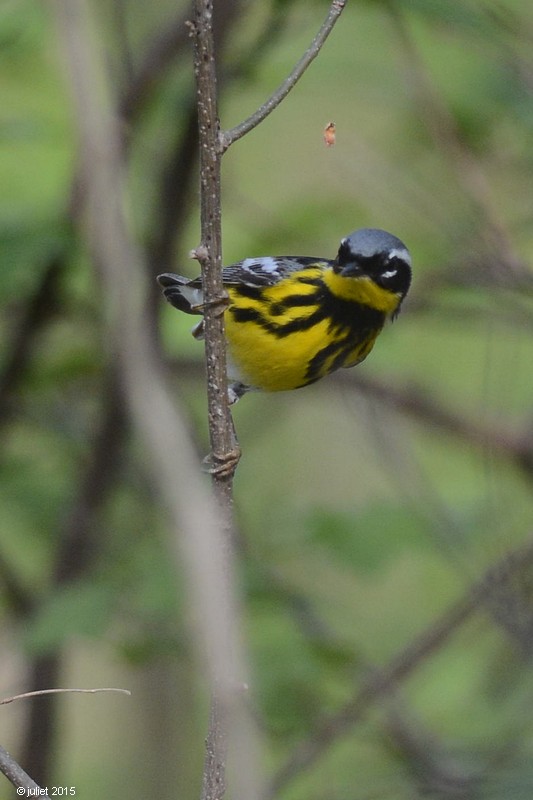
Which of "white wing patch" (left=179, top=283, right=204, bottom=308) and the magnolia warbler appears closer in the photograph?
the magnolia warbler

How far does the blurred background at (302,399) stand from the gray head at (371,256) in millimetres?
309

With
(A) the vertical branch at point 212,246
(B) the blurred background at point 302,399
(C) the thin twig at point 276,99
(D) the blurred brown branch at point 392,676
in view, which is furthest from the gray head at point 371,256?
(C) the thin twig at point 276,99

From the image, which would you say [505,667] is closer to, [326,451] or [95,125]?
[326,451]

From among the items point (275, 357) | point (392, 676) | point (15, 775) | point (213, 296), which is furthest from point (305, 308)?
point (15, 775)

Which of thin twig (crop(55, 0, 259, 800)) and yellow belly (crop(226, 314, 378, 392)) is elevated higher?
thin twig (crop(55, 0, 259, 800))

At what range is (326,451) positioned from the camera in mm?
7531

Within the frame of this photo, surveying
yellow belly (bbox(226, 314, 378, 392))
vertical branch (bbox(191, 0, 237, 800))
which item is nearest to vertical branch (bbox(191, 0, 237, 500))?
vertical branch (bbox(191, 0, 237, 800))

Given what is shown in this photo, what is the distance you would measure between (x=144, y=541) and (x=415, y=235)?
1.72 m

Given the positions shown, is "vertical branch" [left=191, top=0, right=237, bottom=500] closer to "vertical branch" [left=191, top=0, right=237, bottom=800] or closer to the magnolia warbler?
"vertical branch" [left=191, top=0, right=237, bottom=800]

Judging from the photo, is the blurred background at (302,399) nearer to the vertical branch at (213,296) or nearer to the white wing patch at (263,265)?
the white wing patch at (263,265)

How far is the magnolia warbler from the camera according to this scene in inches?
132

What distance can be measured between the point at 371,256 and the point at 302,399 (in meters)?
1.85

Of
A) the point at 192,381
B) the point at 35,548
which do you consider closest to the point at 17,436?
the point at 35,548

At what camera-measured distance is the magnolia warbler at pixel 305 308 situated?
11.0 ft
